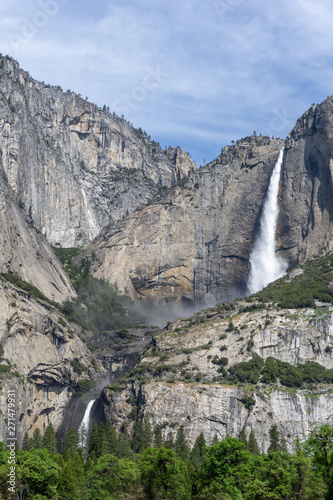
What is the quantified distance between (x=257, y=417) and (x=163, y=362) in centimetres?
2422

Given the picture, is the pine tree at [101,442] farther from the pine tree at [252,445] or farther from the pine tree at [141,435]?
the pine tree at [252,445]

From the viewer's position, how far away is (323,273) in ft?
510

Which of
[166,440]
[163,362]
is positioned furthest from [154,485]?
[163,362]

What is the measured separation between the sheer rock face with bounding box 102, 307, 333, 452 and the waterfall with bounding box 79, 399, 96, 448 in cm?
489

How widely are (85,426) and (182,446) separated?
31465 mm

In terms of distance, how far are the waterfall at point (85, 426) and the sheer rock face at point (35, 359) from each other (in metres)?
4.87

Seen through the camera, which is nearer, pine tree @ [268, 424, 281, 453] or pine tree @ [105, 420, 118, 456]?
pine tree @ [105, 420, 118, 456]

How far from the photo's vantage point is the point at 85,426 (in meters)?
135

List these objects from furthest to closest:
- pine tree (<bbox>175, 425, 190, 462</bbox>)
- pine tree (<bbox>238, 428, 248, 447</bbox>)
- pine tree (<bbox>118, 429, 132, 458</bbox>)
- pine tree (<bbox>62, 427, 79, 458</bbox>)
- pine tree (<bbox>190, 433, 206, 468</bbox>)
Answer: pine tree (<bbox>62, 427, 79, 458</bbox>) → pine tree (<bbox>118, 429, 132, 458</bbox>) → pine tree (<bbox>238, 428, 248, 447</bbox>) → pine tree (<bbox>175, 425, 190, 462</bbox>) → pine tree (<bbox>190, 433, 206, 468</bbox>)

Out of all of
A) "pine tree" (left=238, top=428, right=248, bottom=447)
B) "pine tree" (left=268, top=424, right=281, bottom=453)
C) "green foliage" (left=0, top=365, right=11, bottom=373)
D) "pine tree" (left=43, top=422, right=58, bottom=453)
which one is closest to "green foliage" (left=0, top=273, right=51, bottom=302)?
"green foliage" (left=0, top=365, right=11, bottom=373)

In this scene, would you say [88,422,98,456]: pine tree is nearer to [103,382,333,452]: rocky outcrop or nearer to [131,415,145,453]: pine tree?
[131,415,145,453]: pine tree

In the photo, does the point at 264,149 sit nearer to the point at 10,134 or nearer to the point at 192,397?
the point at 10,134

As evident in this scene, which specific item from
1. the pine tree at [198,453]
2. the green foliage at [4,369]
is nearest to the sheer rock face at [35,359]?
the green foliage at [4,369]

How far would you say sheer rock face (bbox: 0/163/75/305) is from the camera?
15875cm
